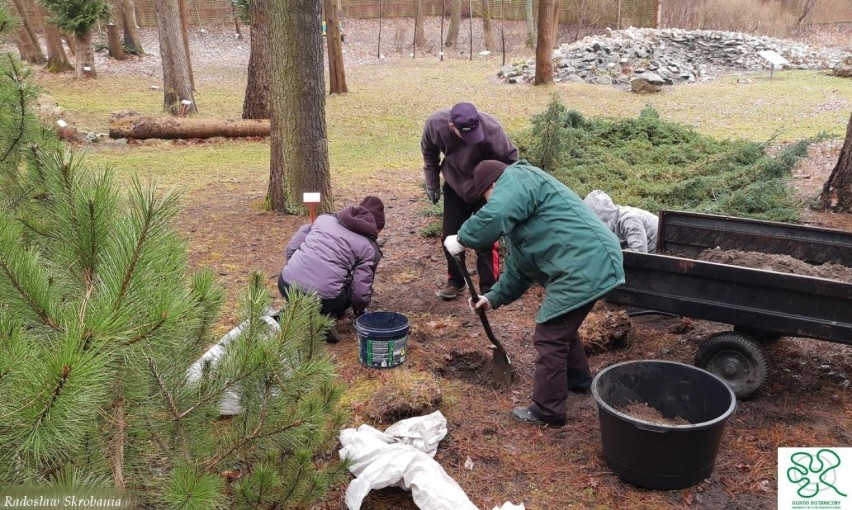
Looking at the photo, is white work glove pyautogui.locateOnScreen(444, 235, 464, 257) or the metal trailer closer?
the metal trailer

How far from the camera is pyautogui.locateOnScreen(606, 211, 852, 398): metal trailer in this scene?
316 cm

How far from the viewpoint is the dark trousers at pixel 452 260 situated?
5.14 meters

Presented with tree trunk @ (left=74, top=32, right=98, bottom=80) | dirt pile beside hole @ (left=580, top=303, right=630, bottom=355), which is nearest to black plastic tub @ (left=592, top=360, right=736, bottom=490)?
Answer: dirt pile beside hole @ (left=580, top=303, right=630, bottom=355)

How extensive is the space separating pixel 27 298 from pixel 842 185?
7480 millimetres

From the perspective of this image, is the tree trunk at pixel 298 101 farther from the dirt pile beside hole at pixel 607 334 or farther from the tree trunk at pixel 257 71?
the tree trunk at pixel 257 71

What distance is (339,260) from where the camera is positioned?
4250 millimetres

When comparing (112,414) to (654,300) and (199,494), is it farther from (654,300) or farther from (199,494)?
(654,300)

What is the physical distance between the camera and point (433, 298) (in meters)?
5.27

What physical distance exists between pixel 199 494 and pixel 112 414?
33cm

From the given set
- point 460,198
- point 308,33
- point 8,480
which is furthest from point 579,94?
point 8,480

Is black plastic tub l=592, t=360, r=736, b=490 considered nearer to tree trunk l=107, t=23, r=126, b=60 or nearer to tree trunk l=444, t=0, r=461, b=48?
tree trunk l=107, t=23, r=126, b=60

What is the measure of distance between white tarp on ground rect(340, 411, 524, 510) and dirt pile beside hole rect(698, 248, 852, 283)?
2.18m

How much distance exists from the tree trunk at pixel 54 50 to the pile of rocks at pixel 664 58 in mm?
13702

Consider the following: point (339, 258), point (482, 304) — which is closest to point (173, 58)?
point (339, 258)
